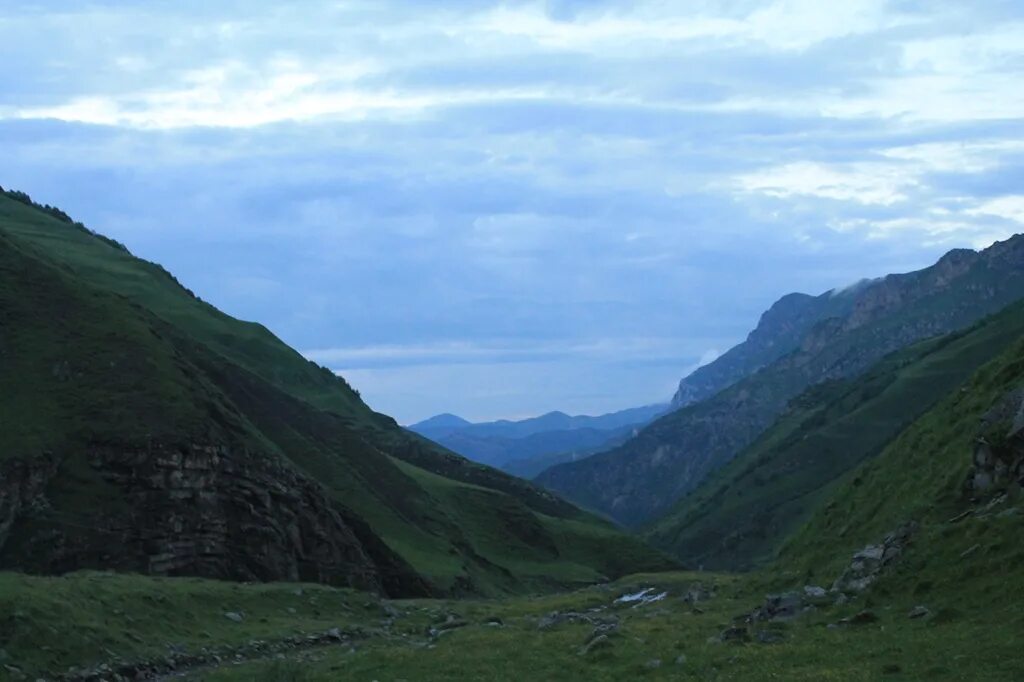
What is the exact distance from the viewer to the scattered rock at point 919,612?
112 ft

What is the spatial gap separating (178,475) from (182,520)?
3.30m

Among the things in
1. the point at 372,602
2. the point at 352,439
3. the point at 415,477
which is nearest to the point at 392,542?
the point at 352,439

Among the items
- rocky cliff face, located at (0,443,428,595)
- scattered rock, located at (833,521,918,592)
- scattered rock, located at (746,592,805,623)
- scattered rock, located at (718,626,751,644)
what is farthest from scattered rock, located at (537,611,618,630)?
rocky cliff face, located at (0,443,428,595)

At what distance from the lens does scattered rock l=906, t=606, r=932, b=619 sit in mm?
34022

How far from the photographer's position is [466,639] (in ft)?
152

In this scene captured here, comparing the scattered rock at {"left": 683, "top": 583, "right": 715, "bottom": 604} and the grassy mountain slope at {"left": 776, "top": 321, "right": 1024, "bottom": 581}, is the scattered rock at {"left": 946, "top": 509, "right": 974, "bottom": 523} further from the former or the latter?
the scattered rock at {"left": 683, "top": 583, "right": 715, "bottom": 604}

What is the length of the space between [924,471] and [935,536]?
9.70 metres

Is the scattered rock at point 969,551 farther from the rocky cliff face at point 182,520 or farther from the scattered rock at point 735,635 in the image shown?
the rocky cliff face at point 182,520

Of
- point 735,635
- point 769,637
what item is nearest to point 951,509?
point 769,637

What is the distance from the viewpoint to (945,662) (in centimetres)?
2839

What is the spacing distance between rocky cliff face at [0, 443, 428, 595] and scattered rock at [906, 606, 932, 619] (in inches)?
2064

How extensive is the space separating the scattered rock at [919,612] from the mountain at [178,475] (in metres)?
52.8

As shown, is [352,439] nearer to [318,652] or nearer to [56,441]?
[56,441]

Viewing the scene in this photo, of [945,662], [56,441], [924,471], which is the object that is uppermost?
[56,441]
